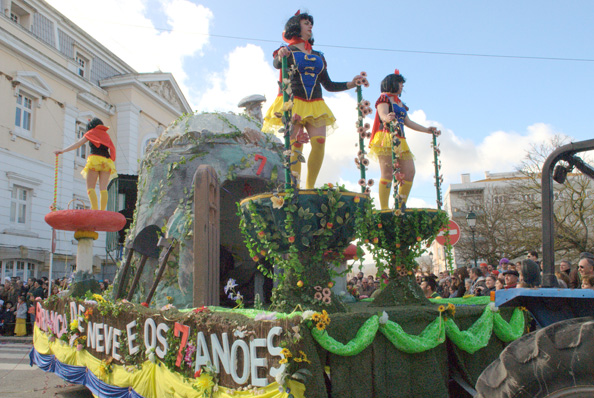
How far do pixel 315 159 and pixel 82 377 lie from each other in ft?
12.3

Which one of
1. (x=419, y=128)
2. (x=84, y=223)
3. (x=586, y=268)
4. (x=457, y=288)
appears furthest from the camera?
(x=457, y=288)

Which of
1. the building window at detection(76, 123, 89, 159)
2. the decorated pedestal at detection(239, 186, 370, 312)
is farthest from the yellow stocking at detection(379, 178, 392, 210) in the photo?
the building window at detection(76, 123, 89, 159)

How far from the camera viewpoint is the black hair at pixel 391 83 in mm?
6227

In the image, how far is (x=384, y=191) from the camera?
19.8 ft

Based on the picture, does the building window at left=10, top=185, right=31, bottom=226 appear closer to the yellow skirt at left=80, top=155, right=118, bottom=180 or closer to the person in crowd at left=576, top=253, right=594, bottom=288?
the yellow skirt at left=80, top=155, right=118, bottom=180

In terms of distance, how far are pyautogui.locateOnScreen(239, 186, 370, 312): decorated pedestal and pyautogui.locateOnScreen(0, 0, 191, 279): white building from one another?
1081 centimetres

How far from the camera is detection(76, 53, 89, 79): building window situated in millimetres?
21672

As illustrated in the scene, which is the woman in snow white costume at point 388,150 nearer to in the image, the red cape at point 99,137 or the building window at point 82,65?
the red cape at point 99,137

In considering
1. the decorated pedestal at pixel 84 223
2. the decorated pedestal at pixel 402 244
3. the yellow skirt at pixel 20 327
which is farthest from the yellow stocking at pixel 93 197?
the yellow skirt at pixel 20 327

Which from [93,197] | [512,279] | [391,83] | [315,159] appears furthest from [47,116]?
[512,279]

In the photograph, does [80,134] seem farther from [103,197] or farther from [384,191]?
[384,191]

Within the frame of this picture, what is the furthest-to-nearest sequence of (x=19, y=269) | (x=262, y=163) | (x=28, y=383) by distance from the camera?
(x=19, y=269) → (x=262, y=163) → (x=28, y=383)

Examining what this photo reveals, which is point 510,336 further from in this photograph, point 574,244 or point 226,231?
point 574,244

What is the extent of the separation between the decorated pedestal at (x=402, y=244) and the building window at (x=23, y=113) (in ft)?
52.5
